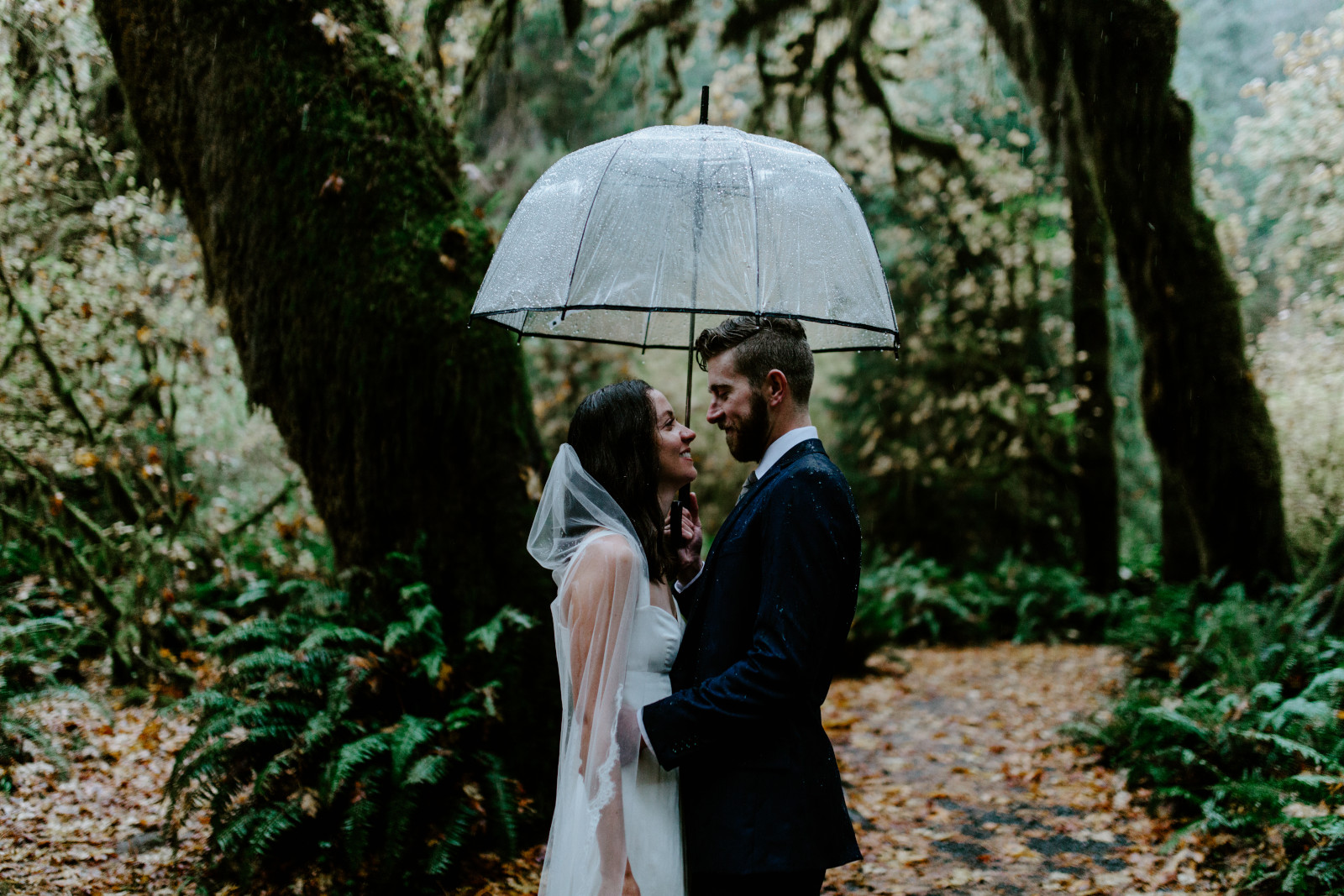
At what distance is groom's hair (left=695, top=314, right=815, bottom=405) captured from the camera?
2.61 meters

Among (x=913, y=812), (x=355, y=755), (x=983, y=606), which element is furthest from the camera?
(x=983, y=606)

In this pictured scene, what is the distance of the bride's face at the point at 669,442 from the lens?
9.46ft

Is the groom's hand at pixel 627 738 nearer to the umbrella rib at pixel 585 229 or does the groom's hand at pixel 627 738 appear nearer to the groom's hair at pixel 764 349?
the groom's hair at pixel 764 349

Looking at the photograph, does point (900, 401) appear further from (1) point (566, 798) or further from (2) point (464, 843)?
(1) point (566, 798)

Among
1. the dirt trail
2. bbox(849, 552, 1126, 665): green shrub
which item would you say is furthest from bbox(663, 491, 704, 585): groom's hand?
bbox(849, 552, 1126, 665): green shrub

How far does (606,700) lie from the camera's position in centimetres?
259

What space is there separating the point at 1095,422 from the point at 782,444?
12238mm

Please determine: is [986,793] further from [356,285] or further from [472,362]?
[356,285]

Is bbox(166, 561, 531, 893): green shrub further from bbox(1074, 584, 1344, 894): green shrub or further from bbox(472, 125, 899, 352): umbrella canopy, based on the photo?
bbox(1074, 584, 1344, 894): green shrub

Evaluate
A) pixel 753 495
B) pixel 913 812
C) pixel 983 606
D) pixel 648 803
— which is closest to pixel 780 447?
pixel 753 495

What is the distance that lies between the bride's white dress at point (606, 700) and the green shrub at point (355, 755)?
1.87 m

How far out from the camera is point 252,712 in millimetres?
4641

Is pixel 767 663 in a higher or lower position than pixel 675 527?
lower

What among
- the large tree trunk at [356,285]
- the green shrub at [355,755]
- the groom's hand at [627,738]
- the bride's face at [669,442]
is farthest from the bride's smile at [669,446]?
the large tree trunk at [356,285]
